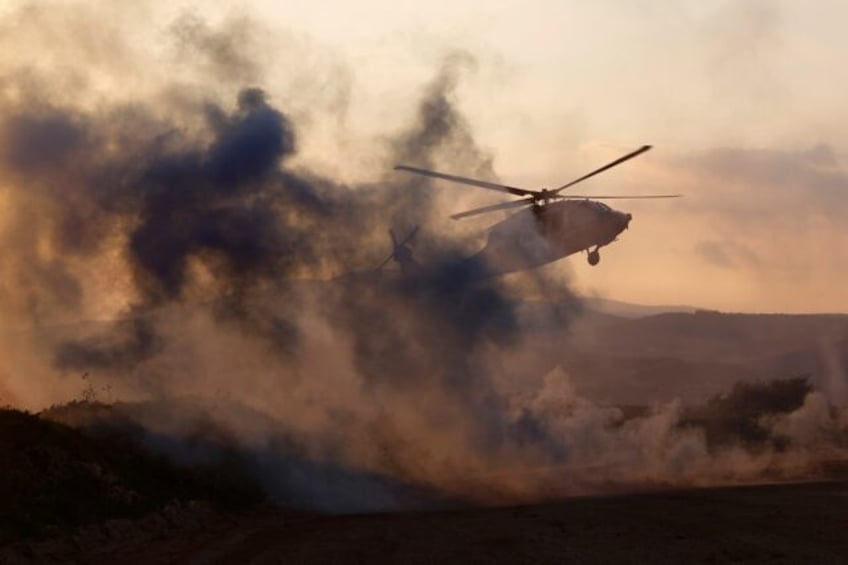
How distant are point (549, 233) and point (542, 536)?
25.3 meters

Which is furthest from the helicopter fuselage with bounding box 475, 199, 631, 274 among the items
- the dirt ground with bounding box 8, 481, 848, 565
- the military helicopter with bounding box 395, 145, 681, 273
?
the dirt ground with bounding box 8, 481, 848, 565

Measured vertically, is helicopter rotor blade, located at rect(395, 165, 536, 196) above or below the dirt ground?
above

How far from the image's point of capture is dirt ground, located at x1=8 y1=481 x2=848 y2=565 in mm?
26656

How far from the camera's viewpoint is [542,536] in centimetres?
2984

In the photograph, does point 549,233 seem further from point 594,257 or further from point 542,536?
point 542,536

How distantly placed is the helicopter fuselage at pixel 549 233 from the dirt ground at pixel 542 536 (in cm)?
1653

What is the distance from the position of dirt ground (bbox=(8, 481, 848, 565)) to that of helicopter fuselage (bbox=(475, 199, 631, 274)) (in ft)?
54.2

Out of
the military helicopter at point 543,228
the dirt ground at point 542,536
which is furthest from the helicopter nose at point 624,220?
the dirt ground at point 542,536

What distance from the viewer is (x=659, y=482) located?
47062mm

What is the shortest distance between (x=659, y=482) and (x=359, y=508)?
13216 millimetres

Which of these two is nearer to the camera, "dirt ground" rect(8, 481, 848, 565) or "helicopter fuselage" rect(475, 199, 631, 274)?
"dirt ground" rect(8, 481, 848, 565)

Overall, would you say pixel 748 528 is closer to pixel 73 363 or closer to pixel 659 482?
pixel 659 482

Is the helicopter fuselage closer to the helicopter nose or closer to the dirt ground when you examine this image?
the helicopter nose

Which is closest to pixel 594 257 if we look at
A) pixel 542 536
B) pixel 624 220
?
pixel 624 220
